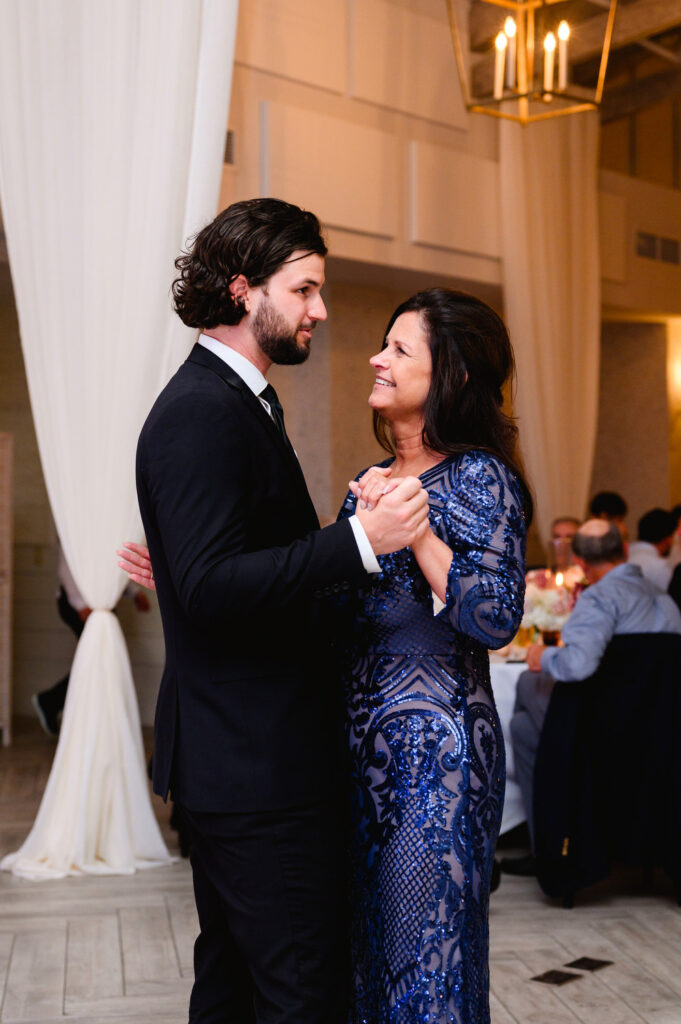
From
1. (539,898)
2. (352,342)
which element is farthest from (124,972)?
(352,342)

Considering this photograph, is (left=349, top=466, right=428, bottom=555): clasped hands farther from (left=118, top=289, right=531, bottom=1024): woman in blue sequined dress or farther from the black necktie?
the black necktie

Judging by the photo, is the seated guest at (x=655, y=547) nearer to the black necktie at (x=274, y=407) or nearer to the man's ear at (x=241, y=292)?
the black necktie at (x=274, y=407)

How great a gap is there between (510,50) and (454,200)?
1673 mm

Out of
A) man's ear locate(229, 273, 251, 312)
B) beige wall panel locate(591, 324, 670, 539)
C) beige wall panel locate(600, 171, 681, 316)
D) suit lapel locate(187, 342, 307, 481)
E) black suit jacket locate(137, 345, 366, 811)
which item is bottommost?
black suit jacket locate(137, 345, 366, 811)

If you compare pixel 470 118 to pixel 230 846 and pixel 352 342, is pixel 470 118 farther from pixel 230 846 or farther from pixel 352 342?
pixel 230 846

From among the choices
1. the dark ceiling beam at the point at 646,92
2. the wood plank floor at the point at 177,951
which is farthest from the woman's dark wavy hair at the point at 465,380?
the dark ceiling beam at the point at 646,92

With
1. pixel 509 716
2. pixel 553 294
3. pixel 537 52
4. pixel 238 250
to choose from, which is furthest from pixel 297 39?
pixel 238 250

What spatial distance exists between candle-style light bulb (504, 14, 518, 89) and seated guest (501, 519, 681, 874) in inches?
92.5

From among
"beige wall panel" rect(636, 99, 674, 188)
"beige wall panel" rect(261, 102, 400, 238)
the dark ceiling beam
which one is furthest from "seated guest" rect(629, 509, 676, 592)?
"beige wall panel" rect(636, 99, 674, 188)

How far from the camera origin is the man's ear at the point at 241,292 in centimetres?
175

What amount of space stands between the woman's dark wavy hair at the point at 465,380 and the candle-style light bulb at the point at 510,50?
375 cm

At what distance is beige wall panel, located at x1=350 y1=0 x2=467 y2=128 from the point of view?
→ 6359 millimetres

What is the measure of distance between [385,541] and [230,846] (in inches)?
19.6

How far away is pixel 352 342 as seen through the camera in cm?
712
